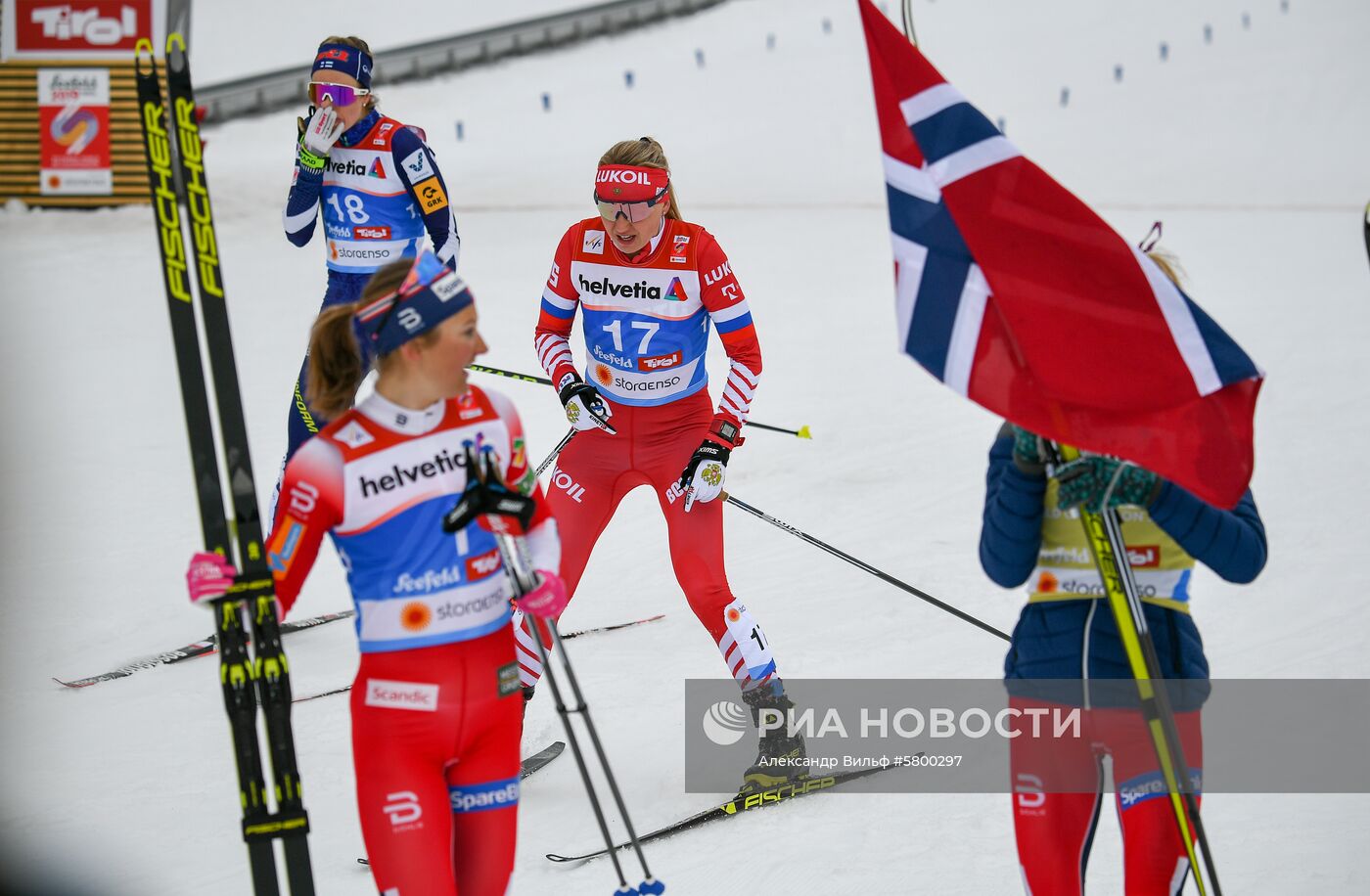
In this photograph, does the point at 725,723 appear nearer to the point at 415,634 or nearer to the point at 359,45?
the point at 415,634

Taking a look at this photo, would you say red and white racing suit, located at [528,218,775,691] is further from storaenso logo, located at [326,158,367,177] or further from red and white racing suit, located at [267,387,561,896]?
red and white racing suit, located at [267,387,561,896]

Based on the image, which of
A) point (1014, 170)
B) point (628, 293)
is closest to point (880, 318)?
point (628, 293)

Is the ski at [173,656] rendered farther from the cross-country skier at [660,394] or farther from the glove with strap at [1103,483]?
the glove with strap at [1103,483]

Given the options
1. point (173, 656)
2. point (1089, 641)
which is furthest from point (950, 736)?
point (173, 656)

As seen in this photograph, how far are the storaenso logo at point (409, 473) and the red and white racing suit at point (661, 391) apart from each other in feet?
7.15

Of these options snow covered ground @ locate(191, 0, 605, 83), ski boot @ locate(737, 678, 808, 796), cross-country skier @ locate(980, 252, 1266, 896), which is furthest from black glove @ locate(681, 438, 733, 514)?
snow covered ground @ locate(191, 0, 605, 83)

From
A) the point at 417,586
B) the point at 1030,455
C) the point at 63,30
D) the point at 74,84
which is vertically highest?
the point at 63,30

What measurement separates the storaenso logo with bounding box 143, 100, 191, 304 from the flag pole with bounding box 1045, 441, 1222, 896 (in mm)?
2132

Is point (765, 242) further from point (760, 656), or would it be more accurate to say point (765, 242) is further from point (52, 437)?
point (760, 656)

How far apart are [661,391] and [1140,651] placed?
2715 mm

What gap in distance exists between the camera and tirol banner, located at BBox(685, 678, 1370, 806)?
564 cm

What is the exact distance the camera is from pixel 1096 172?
2214 cm

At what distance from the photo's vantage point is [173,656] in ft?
22.8

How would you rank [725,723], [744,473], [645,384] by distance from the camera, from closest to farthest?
[645,384]
[725,723]
[744,473]
